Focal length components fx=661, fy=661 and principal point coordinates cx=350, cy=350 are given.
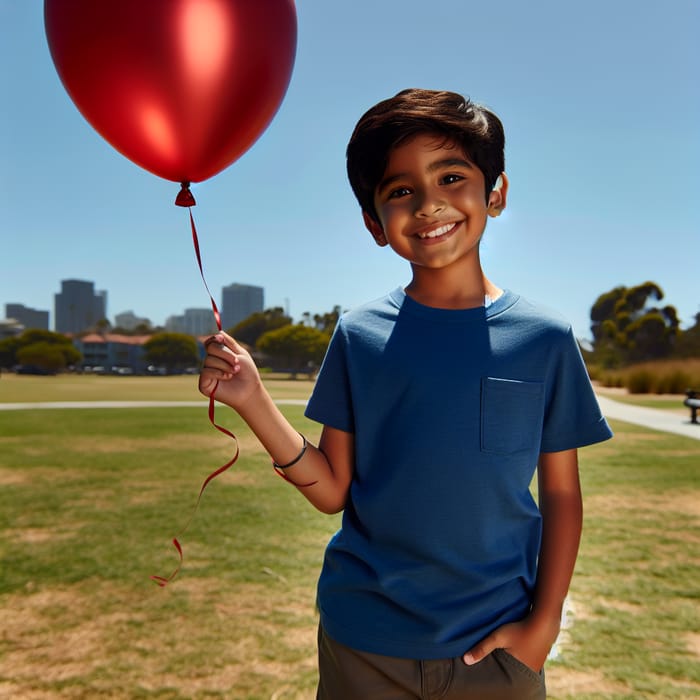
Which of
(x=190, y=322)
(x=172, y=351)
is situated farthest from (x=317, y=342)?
(x=190, y=322)

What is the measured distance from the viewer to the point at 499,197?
1485 mm

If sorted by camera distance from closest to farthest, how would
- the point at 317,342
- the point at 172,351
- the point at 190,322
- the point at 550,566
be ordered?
1. the point at 550,566
2. the point at 317,342
3. the point at 172,351
4. the point at 190,322

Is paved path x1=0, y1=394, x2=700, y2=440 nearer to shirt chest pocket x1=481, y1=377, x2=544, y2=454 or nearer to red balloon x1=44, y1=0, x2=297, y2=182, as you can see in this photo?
shirt chest pocket x1=481, y1=377, x2=544, y2=454

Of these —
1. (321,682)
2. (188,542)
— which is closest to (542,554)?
(321,682)

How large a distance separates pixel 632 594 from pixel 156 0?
3.98 m

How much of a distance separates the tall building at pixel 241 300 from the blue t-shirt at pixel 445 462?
146m

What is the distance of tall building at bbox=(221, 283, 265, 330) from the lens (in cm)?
14638

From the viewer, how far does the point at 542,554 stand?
4.41 feet

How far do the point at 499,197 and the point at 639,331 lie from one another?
146ft

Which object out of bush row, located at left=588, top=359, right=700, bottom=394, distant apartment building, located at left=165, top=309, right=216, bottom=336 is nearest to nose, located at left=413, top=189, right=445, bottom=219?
bush row, located at left=588, top=359, right=700, bottom=394

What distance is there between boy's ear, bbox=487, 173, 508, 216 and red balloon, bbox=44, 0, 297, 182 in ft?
2.02

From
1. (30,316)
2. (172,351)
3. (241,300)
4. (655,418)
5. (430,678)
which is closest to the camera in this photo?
(430,678)

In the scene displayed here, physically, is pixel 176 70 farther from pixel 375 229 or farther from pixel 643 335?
pixel 643 335

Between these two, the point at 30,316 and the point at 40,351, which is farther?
the point at 30,316
